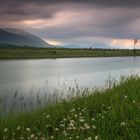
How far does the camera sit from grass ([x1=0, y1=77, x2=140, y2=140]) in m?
7.38

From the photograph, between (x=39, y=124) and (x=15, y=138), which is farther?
(x=39, y=124)

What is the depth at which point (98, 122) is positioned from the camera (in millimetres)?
8227

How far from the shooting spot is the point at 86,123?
816 centimetres

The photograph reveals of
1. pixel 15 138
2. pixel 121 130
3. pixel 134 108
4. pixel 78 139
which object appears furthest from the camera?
pixel 134 108

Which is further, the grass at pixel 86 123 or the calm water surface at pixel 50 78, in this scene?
the calm water surface at pixel 50 78

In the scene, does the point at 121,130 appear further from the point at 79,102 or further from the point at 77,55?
the point at 77,55

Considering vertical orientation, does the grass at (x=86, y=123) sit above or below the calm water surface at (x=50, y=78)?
above

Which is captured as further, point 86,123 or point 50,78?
point 50,78

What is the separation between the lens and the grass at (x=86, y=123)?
7.38m

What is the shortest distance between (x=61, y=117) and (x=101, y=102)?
1.65 metres

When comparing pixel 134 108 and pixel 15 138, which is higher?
pixel 134 108

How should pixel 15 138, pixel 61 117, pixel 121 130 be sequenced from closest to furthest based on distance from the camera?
pixel 121 130
pixel 15 138
pixel 61 117

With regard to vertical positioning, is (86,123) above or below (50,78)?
above

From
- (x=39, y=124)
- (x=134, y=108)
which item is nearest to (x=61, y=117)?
(x=39, y=124)
